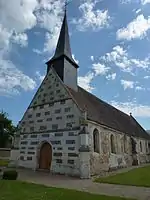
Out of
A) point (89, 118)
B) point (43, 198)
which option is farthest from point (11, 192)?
point (89, 118)

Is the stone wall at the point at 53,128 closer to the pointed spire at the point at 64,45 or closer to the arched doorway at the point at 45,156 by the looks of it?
the arched doorway at the point at 45,156

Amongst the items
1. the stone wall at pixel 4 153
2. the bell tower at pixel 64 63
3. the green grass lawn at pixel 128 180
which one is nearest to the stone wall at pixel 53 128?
the bell tower at pixel 64 63

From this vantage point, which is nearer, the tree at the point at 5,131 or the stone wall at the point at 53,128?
the stone wall at the point at 53,128

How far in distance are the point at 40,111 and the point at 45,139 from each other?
10.2 ft

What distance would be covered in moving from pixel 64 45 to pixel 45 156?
38.4ft

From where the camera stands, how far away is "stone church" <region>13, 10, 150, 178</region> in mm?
15727

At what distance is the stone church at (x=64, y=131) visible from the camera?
15727 mm

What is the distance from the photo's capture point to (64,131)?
55.7 ft

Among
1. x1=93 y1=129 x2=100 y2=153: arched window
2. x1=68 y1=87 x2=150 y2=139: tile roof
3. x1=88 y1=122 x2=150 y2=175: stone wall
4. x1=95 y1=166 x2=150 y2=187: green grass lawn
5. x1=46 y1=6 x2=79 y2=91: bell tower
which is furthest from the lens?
x1=46 y1=6 x2=79 y2=91: bell tower

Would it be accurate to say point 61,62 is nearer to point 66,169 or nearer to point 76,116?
point 76,116

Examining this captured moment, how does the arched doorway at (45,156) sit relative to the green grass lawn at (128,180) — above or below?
above

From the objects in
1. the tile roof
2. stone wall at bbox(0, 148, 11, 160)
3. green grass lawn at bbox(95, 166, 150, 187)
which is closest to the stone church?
the tile roof

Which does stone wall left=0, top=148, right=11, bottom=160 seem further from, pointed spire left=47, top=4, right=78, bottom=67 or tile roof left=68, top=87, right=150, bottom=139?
pointed spire left=47, top=4, right=78, bottom=67

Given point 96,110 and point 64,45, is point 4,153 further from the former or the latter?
point 64,45
